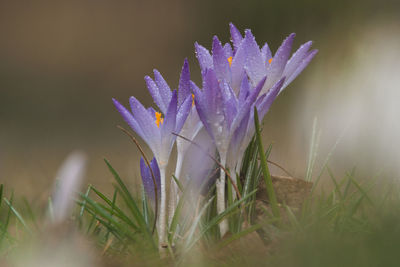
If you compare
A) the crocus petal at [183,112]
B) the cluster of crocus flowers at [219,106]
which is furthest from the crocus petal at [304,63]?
the crocus petal at [183,112]

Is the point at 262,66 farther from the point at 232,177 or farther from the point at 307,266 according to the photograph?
the point at 307,266

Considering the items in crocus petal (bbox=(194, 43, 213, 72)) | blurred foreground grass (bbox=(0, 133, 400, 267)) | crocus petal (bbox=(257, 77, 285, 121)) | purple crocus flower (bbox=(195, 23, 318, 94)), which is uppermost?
crocus petal (bbox=(194, 43, 213, 72))

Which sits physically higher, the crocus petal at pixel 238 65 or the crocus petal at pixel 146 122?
the crocus petal at pixel 238 65

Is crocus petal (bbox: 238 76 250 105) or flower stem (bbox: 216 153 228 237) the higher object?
crocus petal (bbox: 238 76 250 105)

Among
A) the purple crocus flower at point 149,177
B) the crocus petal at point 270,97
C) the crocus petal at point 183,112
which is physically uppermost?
the crocus petal at point 183,112

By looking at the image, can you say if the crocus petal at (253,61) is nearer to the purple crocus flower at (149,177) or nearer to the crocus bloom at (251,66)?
the crocus bloom at (251,66)

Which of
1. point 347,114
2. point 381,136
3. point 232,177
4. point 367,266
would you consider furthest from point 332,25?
point 367,266

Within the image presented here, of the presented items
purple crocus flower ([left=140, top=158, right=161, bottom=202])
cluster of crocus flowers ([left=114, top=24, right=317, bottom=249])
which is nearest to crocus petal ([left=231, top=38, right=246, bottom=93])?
cluster of crocus flowers ([left=114, top=24, right=317, bottom=249])

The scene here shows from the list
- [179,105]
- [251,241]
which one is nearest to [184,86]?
[179,105]

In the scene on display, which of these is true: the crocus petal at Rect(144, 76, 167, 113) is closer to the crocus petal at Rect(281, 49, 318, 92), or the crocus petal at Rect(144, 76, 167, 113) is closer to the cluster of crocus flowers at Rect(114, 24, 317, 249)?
the cluster of crocus flowers at Rect(114, 24, 317, 249)
